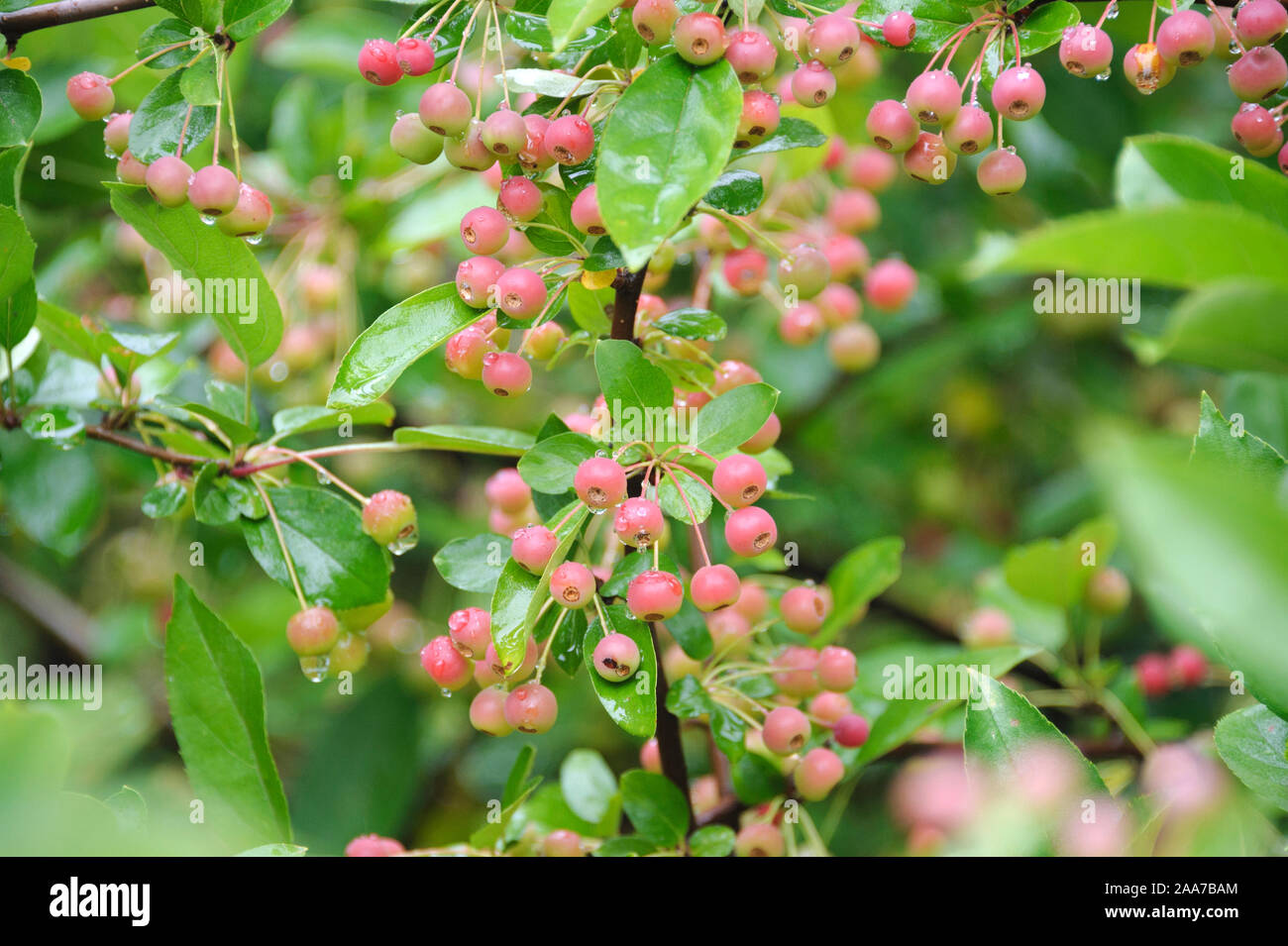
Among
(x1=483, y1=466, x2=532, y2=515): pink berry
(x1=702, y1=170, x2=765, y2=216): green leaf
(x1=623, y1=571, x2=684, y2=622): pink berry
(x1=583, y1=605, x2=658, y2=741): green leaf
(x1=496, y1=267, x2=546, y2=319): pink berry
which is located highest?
(x1=702, y1=170, x2=765, y2=216): green leaf

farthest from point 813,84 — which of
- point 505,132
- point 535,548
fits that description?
point 535,548

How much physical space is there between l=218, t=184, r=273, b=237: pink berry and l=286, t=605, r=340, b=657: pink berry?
42 cm

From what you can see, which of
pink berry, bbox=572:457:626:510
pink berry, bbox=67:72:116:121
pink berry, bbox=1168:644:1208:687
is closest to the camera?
pink berry, bbox=572:457:626:510

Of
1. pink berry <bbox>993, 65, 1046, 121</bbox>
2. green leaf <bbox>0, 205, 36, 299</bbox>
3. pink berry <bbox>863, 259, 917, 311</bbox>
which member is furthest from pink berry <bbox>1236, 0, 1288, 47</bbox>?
green leaf <bbox>0, 205, 36, 299</bbox>

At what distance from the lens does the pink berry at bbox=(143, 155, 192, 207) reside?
3.18 ft

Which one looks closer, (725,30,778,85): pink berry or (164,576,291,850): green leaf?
(725,30,778,85): pink berry

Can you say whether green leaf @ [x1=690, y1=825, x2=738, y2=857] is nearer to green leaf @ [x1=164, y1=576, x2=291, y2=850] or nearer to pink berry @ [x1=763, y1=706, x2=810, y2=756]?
pink berry @ [x1=763, y1=706, x2=810, y2=756]

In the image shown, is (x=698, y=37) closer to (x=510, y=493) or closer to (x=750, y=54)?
(x=750, y=54)

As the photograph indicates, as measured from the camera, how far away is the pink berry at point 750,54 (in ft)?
2.82

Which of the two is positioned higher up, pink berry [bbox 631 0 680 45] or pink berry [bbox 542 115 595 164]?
pink berry [bbox 631 0 680 45]

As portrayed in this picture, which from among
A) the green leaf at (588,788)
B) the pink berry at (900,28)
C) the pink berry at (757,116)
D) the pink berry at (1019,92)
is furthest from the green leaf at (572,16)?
the green leaf at (588,788)

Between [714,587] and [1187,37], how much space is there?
2.12ft

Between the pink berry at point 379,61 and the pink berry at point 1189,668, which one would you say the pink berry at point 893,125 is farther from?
the pink berry at point 1189,668

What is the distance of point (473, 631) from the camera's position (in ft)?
3.19
